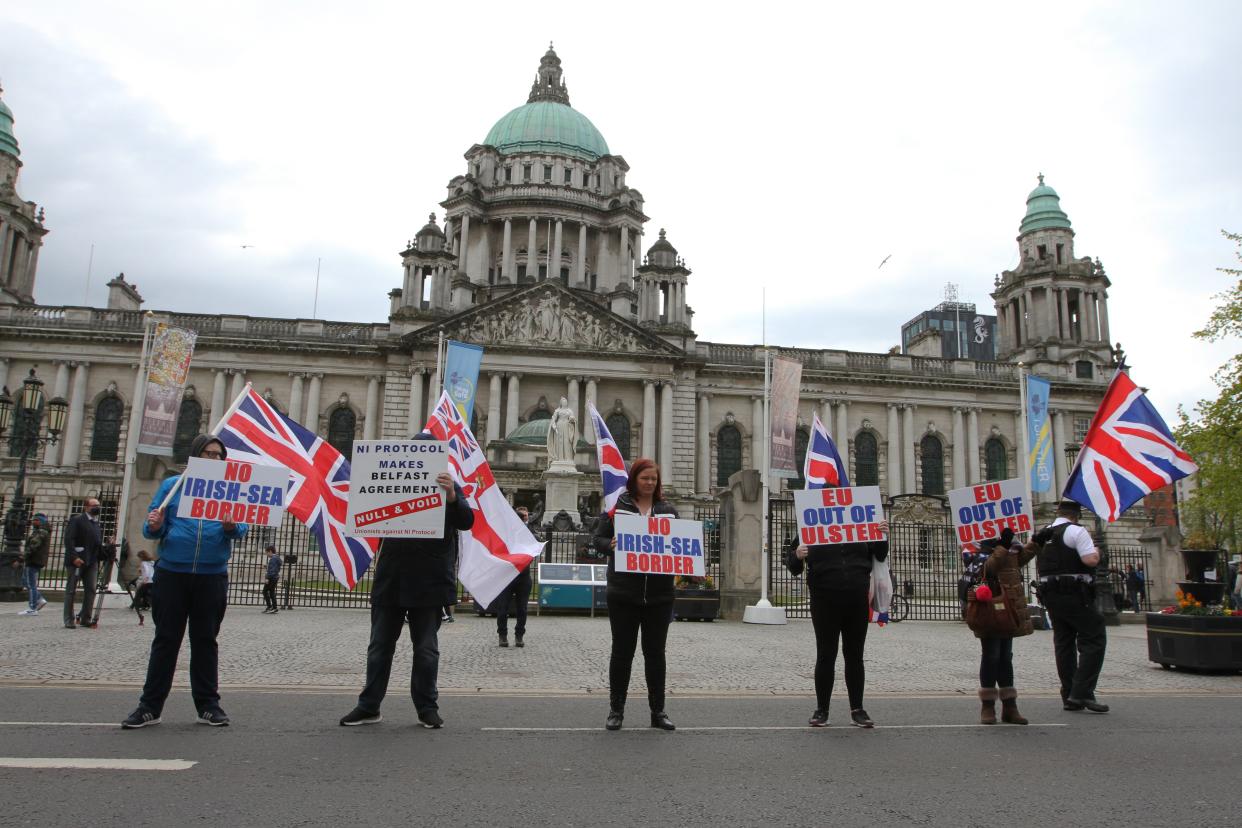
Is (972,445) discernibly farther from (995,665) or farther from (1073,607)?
(995,665)

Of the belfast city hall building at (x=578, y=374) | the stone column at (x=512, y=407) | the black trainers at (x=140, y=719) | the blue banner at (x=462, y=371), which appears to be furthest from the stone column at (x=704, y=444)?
the black trainers at (x=140, y=719)

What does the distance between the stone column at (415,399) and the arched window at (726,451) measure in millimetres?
16812

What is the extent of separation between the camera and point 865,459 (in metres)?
53.6

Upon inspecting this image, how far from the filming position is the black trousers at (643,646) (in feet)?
23.6

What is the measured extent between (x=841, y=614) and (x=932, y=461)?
163 ft

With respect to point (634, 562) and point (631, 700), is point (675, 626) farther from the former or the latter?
point (634, 562)

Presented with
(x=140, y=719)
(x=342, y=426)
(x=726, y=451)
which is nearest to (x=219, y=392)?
(x=342, y=426)

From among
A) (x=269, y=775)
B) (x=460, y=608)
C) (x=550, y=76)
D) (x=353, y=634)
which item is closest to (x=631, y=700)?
(x=269, y=775)

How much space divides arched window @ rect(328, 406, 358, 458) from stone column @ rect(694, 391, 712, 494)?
19163 millimetres

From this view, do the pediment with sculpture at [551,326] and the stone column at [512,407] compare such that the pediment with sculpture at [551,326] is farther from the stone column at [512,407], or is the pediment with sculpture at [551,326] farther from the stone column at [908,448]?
the stone column at [908,448]

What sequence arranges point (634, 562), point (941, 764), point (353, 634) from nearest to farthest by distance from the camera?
point (941, 764) < point (634, 562) < point (353, 634)

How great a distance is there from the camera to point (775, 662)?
12.5 metres

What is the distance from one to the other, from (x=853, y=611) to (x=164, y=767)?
5250mm

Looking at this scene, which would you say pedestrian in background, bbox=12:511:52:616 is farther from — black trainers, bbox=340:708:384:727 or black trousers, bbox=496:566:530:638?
black trainers, bbox=340:708:384:727
